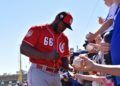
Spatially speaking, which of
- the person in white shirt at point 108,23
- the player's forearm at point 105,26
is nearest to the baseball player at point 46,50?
the person in white shirt at point 108,23

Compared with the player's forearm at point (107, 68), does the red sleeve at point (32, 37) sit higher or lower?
higher

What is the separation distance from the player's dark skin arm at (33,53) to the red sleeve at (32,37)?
62 mm

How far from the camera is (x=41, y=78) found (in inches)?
240

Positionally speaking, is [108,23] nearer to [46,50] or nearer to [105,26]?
[105,26]

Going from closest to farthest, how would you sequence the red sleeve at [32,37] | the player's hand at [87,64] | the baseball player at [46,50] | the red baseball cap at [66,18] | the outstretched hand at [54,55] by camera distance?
the player's hand at [87,64]
the outstretched hand at [54,55]
the baseball player at [46,50]
the red sleeve at [32,37]
the red baseball cap at [66,18]

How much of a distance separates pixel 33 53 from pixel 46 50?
254mm

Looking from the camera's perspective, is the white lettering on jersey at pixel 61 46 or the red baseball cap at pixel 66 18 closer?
the red baseball cap at pixel 66 18

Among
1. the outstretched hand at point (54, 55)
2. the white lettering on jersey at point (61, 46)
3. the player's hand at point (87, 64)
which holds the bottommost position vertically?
the player's hand at point (87, 64)

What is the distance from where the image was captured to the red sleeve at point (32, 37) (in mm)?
6168

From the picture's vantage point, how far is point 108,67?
3092 mm

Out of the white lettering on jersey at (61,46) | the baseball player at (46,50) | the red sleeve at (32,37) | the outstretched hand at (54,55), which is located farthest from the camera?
the white lettering on jersey at (61,46)

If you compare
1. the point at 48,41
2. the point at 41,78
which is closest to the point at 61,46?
the point at 48,41

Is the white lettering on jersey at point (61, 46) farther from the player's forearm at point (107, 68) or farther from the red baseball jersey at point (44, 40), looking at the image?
the player's forearm at point (107, 68)

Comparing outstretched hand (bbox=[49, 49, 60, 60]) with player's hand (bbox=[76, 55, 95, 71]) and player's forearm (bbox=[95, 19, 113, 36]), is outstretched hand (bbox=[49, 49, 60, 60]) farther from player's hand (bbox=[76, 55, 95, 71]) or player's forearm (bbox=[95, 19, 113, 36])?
player's hand (bbox=[76, 55, 95, 71])
